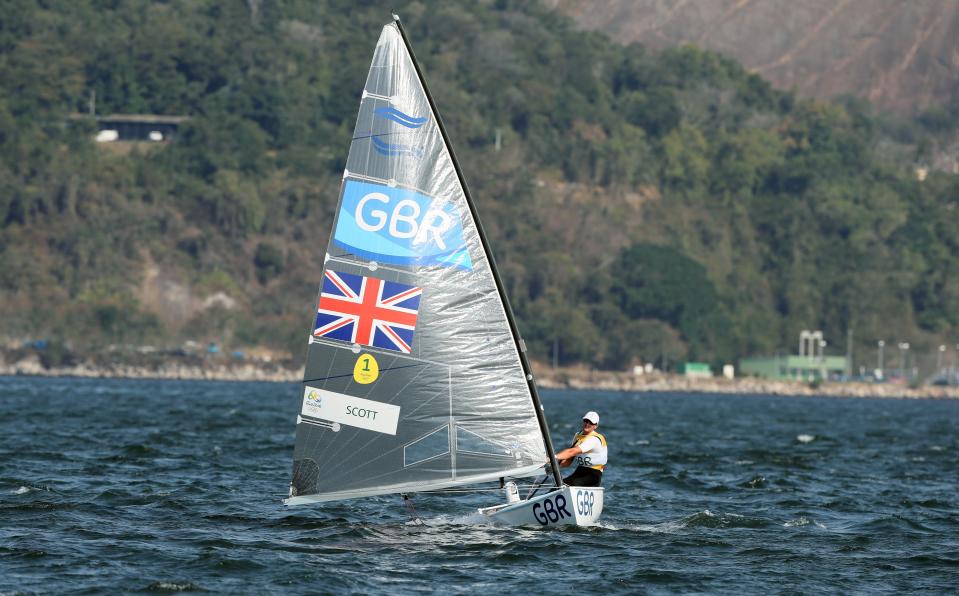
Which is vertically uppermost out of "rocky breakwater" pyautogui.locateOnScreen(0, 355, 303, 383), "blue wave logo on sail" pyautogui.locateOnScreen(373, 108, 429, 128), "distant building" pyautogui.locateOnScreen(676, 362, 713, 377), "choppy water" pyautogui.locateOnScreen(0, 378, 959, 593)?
"blue wave logo on sail" pyautogui.locateOnScreen(373, 108, 429, 128)

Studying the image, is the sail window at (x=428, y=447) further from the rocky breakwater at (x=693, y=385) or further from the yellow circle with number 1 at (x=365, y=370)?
the rocky breakwater at (x=693, y=385)

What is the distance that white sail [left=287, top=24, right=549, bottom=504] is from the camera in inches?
920

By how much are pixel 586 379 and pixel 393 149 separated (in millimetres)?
150956

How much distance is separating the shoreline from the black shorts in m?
137

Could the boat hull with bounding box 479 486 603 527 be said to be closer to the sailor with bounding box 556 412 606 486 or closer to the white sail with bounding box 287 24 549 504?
the sailor with bounding box 556 412 606 486

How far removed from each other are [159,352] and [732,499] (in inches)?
5445

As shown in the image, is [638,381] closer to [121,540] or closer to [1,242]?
[1,242]

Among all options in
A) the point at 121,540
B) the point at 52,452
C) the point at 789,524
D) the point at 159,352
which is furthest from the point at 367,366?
the point at 159,352

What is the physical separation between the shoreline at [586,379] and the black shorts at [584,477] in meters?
137

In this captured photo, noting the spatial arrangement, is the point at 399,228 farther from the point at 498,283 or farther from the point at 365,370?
the point at 365,370

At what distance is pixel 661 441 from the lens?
176ft

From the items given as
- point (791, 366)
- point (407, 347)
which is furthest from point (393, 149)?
point (791, 366)

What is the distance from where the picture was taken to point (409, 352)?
2352 cm

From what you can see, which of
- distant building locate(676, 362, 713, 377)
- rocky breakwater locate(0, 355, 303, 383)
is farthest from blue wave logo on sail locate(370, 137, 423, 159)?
distant building locate(676, 362, 713, 377)
